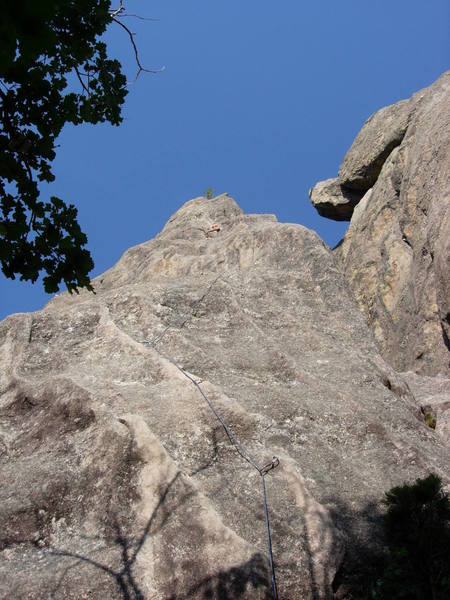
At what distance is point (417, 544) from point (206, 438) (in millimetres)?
3642

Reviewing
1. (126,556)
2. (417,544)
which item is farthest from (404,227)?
(126,556)

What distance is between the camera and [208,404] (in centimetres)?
1087

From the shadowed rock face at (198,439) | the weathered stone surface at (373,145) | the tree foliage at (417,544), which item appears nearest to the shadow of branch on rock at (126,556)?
the shadowed rock face at (198,439)

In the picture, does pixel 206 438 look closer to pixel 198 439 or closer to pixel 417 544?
pixel 198 439

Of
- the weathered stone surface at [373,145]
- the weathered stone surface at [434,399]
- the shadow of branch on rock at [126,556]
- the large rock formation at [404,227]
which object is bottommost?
the shadow of branch on rock at [126,556]

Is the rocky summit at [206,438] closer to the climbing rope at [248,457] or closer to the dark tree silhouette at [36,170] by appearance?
the climbing rope at [248,457]

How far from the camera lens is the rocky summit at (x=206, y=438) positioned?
8.01m

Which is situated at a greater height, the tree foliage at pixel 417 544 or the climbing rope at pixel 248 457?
the climbing rope at pixel 248 457

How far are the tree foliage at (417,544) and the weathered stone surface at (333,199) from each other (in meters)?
29.9

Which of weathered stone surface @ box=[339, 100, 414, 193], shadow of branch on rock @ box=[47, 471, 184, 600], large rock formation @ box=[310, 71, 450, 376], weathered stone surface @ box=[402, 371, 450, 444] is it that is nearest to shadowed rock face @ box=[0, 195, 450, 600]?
shadow of branch on rock @ box=[47, 471, 184, 600]

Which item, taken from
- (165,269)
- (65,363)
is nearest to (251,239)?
(165,269)

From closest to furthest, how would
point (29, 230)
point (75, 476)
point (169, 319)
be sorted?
1. point (29, 230)
2. point (75, 476)
3. point (169, 319)

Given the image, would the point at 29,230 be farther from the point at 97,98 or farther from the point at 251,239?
the point at 251,239

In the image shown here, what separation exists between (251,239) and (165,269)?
2.99 metres
